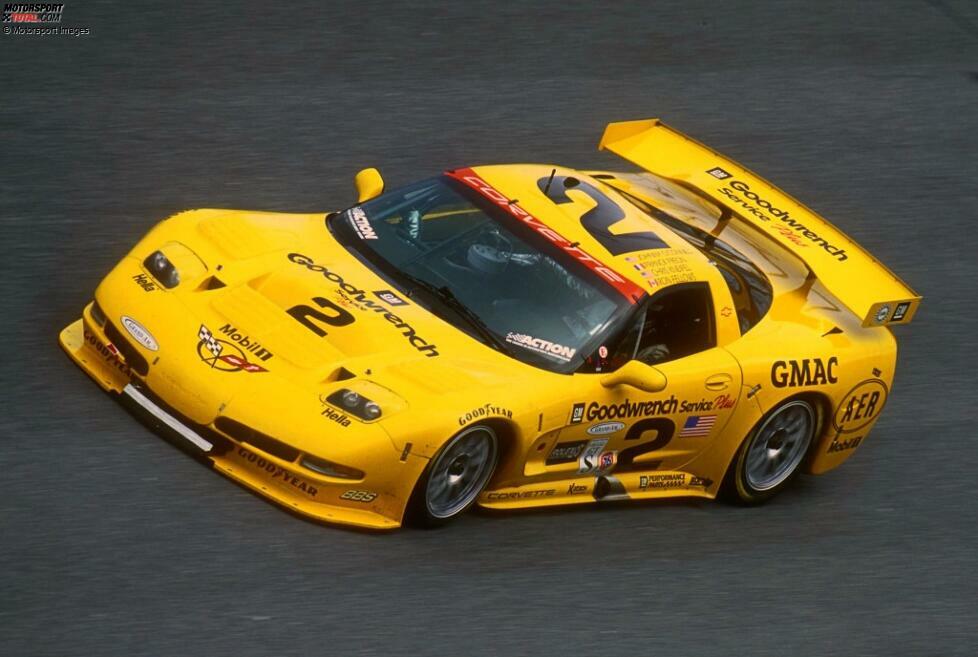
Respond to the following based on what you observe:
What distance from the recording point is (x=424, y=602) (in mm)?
5828

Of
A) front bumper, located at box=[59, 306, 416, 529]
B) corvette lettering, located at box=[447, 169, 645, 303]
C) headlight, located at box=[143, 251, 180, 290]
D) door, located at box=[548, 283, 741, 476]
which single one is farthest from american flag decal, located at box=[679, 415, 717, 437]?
headlight, located at box=[143, 251, 180, 290]

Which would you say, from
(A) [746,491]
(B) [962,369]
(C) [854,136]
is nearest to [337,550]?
(A) [746,491]

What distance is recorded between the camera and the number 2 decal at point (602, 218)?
702 cm

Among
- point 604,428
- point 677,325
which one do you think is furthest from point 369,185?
point 604,428

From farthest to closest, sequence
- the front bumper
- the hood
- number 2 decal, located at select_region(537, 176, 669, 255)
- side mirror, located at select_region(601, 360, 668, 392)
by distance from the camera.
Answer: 1. number 2 decal, located at select_region(537, 176, 669, 255)
2. side mirror, located at select_region(601, 360, 668, 392)
3. the hood
4. the front bumper

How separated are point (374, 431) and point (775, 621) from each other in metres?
1.94

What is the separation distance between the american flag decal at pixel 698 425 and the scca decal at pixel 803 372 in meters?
0.37

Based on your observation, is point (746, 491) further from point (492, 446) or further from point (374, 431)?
point (374, 431)

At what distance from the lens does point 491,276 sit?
6.76 meters

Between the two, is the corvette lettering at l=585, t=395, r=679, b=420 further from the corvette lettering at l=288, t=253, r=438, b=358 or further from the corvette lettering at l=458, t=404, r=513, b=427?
the corvette lettering at l=288, t=253, r=438, b=358

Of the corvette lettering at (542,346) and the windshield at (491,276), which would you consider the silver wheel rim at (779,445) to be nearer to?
the windshield at (491,276)

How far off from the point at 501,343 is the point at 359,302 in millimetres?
668

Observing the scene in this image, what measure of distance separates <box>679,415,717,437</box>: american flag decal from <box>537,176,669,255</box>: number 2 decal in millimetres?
839

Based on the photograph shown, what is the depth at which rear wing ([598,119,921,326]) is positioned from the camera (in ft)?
23.8
